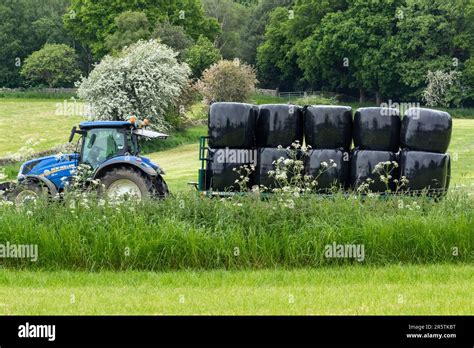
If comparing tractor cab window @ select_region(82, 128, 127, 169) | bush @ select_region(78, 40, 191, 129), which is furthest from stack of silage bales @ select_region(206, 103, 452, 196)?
bush @ select_region(78, 40, 191, 129)

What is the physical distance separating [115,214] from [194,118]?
33772 millimetres

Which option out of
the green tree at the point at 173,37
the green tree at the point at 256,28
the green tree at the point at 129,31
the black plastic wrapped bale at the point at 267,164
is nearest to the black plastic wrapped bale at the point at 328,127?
the black plastic wrapped bale at the point at 267,164

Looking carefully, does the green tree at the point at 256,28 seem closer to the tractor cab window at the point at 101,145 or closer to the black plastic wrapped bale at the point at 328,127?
the tractor cab window at the point at 101,145

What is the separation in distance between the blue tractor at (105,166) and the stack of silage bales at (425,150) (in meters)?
4.65

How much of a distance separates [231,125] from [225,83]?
28804 mm

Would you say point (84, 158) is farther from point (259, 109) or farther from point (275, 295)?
point (275, 295)

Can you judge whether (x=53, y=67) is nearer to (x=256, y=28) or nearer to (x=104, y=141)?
(x=256, y=28)

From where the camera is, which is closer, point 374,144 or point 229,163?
point 374,144

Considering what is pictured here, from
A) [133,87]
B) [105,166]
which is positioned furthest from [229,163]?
[133,87]

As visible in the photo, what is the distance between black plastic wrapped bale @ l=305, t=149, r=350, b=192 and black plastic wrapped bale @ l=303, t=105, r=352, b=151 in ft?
0.61

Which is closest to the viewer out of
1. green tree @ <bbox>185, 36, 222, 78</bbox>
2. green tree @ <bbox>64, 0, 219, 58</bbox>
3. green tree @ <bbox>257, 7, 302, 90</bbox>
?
green tree @ <bbox>185, 36, 222, 78</bbox>

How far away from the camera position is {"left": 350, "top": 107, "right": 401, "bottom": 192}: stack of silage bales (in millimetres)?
14164

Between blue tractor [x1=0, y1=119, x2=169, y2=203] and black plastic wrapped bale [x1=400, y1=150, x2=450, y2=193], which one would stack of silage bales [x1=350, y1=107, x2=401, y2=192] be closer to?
black plastic wrapped bale [x1=400, y1=150, x2=450, y2=193]

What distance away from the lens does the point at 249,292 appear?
29.5 feet
